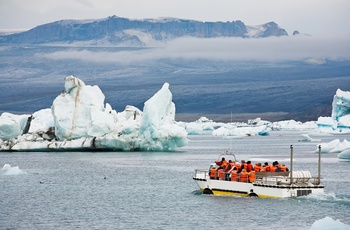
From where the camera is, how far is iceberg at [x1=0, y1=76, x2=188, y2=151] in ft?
201

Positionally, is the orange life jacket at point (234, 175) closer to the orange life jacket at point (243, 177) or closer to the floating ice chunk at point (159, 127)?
the orange life jacket at point (243, 177)

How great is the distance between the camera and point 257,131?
111125mm

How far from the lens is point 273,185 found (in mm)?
31656

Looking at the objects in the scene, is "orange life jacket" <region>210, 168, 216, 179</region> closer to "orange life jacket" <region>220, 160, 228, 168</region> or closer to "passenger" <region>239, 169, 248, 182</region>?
"orange life jacket" <region>220, 160, 228, 168</region>

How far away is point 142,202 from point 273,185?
5.28 meters

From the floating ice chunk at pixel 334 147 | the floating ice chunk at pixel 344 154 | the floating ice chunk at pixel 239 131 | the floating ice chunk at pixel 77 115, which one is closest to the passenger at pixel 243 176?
the floating ice chunk at pixel 344 154

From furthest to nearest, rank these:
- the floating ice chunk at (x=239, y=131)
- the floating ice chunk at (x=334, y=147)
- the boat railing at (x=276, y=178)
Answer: the floating ice chunk at (x=239, y=131), the floating ice chunk at (x=334, y=147), the boat railing at (x=276, y=178)

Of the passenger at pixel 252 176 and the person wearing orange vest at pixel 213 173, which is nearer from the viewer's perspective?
the passenger at pixel 252 176

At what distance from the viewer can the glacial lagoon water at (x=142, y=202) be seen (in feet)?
91.2

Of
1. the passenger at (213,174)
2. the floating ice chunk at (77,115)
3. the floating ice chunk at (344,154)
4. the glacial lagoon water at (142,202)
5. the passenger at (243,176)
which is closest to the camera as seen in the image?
the glacial lagoon water at (142,202)

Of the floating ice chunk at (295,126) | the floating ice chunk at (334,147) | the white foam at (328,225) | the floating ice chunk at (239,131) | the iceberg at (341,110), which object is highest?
the iceberg at (341,110)

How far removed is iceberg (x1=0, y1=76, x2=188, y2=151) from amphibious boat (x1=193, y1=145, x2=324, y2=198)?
89.2ft

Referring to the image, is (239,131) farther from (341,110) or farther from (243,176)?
(243,176)

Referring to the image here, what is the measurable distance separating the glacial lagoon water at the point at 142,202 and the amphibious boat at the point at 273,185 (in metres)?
0.34
